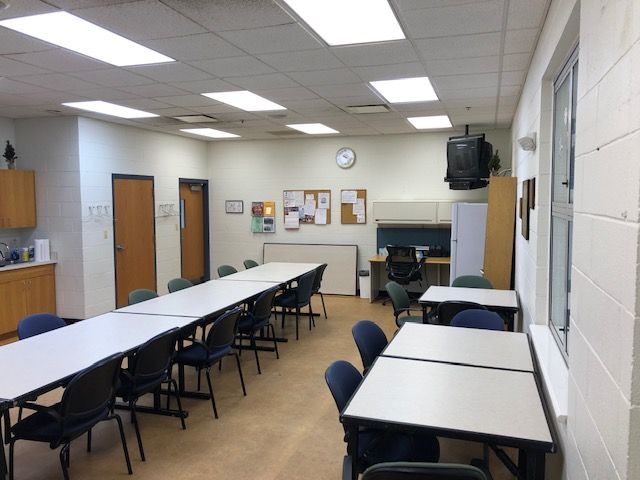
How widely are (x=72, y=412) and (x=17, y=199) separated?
4.65 metres

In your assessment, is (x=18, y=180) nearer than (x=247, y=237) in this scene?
Yes

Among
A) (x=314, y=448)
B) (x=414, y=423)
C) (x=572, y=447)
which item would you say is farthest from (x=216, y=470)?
(x=572, y=447)

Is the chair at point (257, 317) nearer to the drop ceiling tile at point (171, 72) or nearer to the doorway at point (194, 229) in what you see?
the drop ceiling tile at point (171, 72)

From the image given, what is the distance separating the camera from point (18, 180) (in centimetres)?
623

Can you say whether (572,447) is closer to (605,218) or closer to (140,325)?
(605,218)

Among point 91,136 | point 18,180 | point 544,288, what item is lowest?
point 544,288

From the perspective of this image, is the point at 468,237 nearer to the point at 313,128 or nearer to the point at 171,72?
the point at 313,128

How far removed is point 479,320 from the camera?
367 cm

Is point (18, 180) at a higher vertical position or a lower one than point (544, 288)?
higher

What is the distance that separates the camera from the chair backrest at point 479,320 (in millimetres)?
3609

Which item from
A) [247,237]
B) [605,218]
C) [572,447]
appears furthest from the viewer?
[247,237]

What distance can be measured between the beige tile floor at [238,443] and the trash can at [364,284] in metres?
3.44

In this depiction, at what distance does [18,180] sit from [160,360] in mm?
4318

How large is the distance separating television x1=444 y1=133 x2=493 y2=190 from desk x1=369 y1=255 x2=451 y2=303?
1.20 metres
